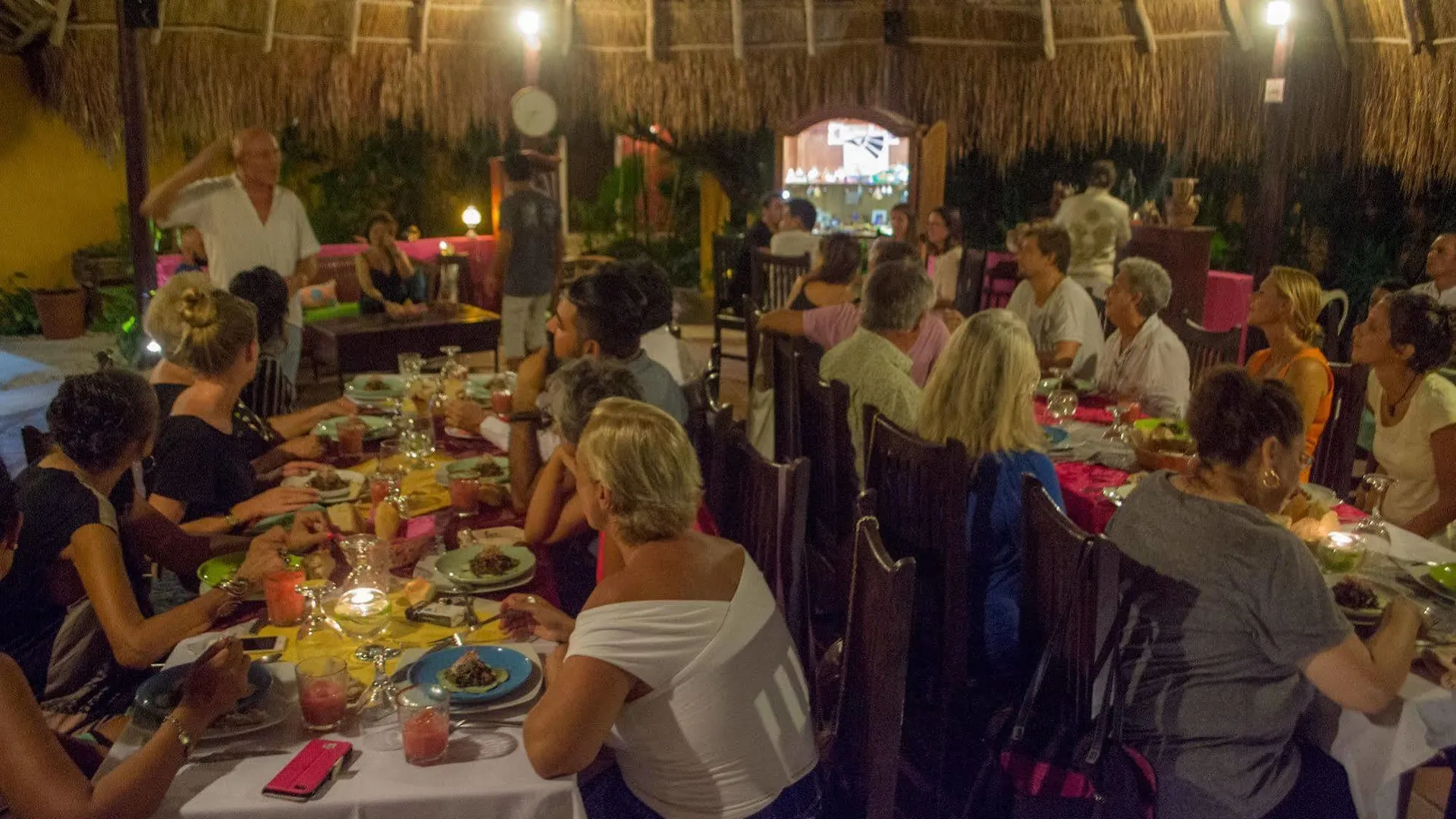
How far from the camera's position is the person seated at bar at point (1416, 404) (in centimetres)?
338

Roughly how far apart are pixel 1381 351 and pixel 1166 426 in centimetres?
67

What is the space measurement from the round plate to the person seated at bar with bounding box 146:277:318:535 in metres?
0.64

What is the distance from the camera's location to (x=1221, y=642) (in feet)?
7.30

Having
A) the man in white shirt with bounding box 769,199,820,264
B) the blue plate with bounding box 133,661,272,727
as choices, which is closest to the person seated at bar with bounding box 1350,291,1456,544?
the blue plate with bounding box 133,661,272,727

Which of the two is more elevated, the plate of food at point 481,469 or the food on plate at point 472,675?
the plate of food at point 481,469

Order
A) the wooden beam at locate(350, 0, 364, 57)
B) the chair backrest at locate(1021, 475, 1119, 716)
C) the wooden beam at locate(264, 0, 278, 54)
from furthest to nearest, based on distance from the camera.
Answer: the wooden beam at locate(350, 0, 364, 57) < the wooden beam at locate(264, 0, 278, 54) < the chair backrest at locate(1021, 475, 1119, 716)

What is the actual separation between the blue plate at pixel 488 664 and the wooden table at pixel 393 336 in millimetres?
4450

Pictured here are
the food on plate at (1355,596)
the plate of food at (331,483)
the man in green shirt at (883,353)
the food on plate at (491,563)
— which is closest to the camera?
the food on plate at (1355,596)

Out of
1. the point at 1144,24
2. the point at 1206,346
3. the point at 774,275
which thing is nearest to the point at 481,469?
the point at 1206,346

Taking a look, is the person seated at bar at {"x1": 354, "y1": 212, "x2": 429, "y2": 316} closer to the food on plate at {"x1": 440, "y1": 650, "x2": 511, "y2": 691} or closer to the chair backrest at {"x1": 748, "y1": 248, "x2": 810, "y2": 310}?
the chair backrest at {"x1": 748, "y1": 248, "x2": 810, "y2": 310}

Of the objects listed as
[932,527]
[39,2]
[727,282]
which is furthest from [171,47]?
[932,527]

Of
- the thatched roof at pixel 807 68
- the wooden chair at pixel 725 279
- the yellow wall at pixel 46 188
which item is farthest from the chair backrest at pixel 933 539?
the yellow wall at pixel 46 188

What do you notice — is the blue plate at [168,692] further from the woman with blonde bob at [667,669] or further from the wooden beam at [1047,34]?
the wooden beam at [1047,34]

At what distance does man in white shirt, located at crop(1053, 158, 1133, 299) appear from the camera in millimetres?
7879
